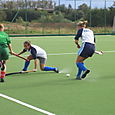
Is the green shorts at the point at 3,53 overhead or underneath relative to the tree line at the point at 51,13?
underneath

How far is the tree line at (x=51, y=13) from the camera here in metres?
35.4

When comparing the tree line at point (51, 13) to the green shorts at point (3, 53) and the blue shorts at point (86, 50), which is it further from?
the green shorts at point (3, 53)

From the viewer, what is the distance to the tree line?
35.4 m

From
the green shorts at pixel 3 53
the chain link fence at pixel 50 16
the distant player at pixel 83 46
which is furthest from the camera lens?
the chain link fence at pixel 50 16

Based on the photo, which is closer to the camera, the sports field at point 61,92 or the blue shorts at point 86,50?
the sports field at point 61,92

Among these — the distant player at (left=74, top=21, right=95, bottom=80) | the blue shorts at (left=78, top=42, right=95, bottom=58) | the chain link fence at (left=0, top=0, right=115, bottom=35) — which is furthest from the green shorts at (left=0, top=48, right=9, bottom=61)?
the chain link fence at (left=0, top=0, right=115, bottom=35)

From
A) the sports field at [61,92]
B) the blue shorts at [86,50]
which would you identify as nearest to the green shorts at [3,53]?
the sports field at [61,92]

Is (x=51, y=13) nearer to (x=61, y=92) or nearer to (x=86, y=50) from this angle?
(x=86, y=50)

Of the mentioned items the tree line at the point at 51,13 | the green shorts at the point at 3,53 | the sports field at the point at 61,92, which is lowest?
the sports field at the point at 61,92

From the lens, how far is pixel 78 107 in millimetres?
6395

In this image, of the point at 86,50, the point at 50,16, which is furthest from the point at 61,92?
the point at 50,16

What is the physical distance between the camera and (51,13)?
38.0 metres

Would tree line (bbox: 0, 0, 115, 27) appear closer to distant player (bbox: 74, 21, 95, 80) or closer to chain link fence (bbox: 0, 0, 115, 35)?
chain link fence (bbox: 0, 0, 115, 35)

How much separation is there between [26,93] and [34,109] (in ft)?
4.47
